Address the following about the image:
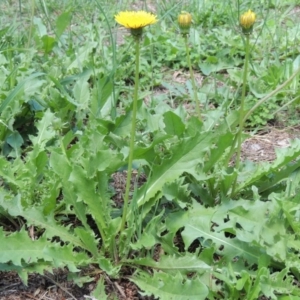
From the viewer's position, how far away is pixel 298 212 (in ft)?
5.89

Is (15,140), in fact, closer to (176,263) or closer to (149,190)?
(149,190)

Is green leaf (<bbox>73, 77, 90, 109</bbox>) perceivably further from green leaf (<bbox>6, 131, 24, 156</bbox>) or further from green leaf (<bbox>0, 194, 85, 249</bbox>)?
green leaf (<bbox>0, 194, 85, 249</bbox>)

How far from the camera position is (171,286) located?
1.54 metres

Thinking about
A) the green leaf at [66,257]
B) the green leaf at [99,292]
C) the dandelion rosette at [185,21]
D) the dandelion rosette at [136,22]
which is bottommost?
the green leaf at [99,292]

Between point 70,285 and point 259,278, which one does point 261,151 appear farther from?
point 70,285

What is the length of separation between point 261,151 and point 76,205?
3.36 ft

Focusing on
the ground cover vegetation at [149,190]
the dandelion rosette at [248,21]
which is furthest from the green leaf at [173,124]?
the dandelion rosette at [248,21]

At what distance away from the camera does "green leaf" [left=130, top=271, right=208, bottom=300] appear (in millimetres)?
1495

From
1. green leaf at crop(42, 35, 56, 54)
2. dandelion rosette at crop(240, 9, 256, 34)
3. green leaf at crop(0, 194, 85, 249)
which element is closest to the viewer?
dandelion rosette at crop(240, 9, 256, 34)

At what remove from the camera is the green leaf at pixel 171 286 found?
1.50 m

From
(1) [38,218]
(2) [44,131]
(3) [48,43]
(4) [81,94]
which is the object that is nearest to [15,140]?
(2) [44,131]

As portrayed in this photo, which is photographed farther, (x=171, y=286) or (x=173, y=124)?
(x=173, y=124)

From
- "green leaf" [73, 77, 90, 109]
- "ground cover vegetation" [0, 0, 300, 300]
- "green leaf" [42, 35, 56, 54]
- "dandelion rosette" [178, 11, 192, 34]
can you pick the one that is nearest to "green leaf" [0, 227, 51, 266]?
"ground cover vegetation" [0, 0, 300, 300]

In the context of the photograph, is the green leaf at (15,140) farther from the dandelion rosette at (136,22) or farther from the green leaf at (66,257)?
the dandelion rosette at (136,22)
